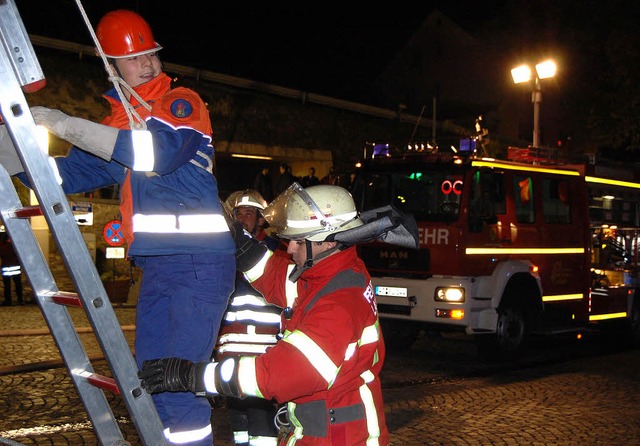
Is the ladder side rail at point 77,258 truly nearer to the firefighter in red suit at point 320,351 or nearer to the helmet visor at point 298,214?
the firefighter in red suit at point 320,351

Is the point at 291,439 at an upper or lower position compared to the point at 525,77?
lower

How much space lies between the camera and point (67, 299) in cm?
250

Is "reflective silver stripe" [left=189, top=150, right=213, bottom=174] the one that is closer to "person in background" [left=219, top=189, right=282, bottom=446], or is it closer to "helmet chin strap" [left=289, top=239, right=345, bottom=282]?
"helmet chin strap" [left=289, top=239, right=345, bottom=282]

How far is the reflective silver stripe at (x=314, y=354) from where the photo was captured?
109 inches

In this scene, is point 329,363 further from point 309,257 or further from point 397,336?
point 397,336

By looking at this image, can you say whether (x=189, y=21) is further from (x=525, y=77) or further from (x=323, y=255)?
(x=323, y=255)

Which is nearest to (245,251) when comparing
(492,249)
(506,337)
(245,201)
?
(245,201)

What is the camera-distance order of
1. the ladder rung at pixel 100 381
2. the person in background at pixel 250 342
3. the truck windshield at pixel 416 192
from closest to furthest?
1. the ladder rung at pixel 100 381
2. the person in background at pixel 250 342
3. the truck windshield at pixel 416 192

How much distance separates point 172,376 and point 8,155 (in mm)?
1041

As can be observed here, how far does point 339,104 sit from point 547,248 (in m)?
11.3

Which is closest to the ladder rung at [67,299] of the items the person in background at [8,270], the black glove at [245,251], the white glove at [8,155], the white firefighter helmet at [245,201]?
the white glove at [8,155]

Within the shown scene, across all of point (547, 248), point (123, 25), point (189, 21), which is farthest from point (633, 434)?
point (189, 21)

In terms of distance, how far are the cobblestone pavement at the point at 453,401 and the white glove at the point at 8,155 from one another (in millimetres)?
2445

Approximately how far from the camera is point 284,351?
2.78m
